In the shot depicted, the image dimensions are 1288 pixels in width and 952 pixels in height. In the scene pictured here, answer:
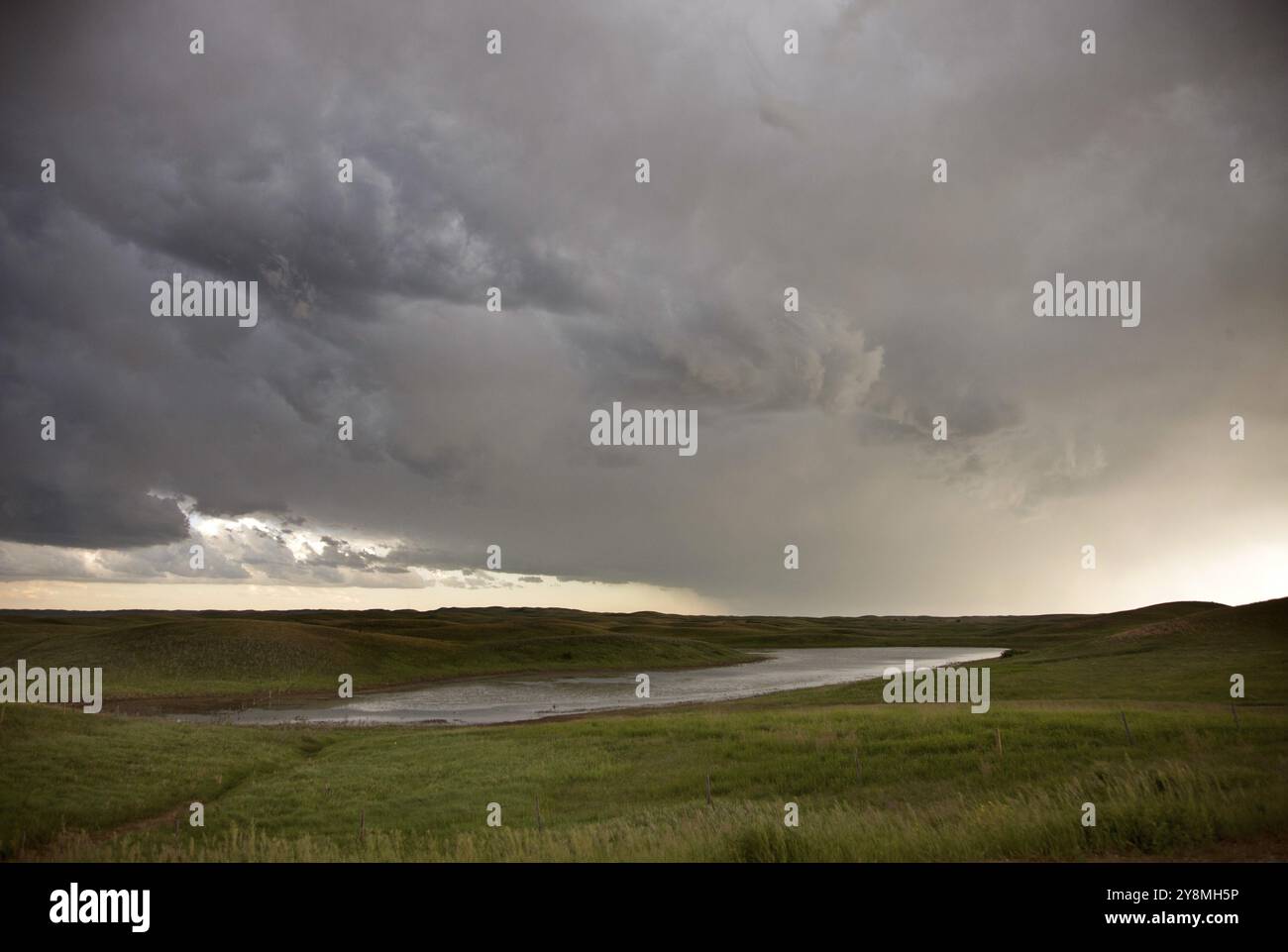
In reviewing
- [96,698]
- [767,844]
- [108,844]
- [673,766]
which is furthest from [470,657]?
[767,844]

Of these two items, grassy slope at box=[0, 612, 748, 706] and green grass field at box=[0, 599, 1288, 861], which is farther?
grassy slope at box=[0, 612, 748, 706]

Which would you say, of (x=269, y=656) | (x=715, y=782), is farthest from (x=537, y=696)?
(x=715, y=782)

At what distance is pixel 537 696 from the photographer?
80.1 m

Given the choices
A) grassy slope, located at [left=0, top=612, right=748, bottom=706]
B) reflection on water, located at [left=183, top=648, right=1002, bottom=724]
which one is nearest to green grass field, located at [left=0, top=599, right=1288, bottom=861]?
reflection on water, located at [left=183, top=648, right=1002, bottom=724]

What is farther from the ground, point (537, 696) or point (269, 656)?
point (269, 656)

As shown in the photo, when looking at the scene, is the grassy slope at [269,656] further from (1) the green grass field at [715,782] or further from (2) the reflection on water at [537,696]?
(1) the green grass field at [715,782]

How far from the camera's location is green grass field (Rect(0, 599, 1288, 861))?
1405 cm

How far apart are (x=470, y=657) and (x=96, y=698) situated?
168 ft

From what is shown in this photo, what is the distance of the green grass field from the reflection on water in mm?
9449

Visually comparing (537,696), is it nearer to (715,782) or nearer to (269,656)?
(269,656)

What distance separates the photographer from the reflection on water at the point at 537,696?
2461 inches

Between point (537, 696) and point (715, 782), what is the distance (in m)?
52.7

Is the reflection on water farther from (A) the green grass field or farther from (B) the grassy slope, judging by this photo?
(B) the grassy slope
